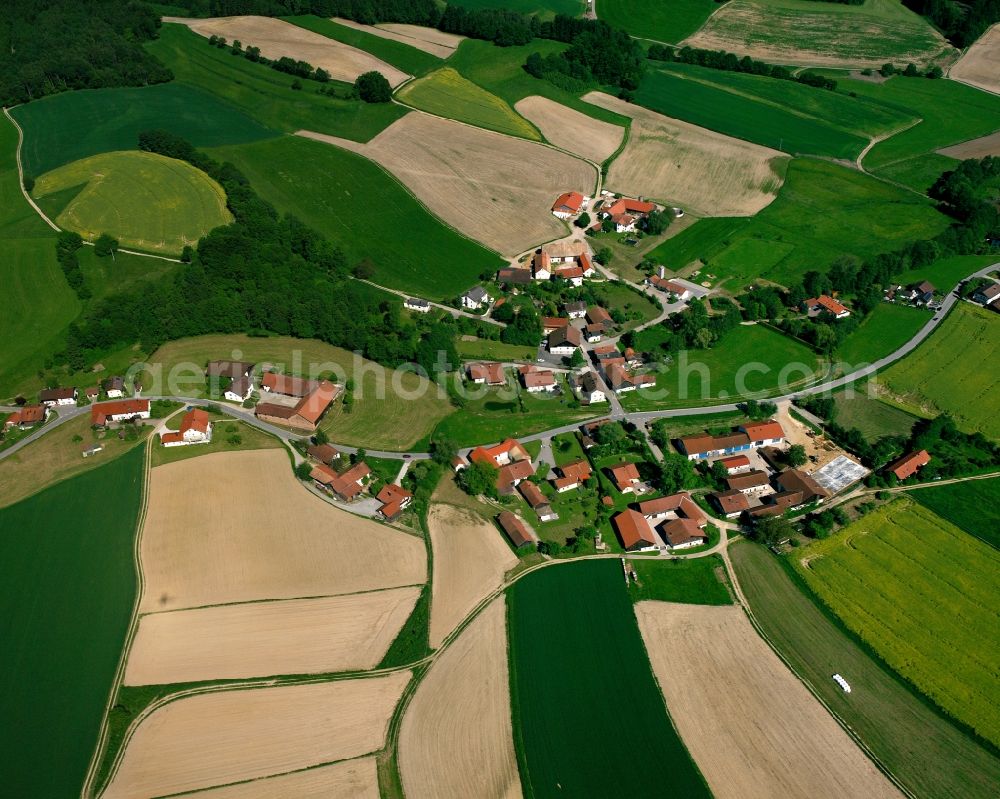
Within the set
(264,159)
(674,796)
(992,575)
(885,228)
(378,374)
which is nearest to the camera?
(674,796)

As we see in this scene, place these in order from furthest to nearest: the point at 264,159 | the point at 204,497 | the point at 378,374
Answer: the point at 264,159 < the point at 378,374 < the point at 204,497

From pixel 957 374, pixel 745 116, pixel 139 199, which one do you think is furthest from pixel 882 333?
pixel 139 199

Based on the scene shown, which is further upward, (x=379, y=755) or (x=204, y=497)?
(x=379, y=755)

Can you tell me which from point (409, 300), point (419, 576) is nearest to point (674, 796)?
point (419, 576)

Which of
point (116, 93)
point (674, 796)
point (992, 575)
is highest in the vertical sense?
point (992, 575)

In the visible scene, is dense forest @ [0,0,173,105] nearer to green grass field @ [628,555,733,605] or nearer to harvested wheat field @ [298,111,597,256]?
harvested wheat field @ [298,111,597,256]

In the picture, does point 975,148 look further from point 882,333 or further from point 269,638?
point 269,638

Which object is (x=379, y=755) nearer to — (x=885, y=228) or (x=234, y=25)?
(x=885, y=228)
